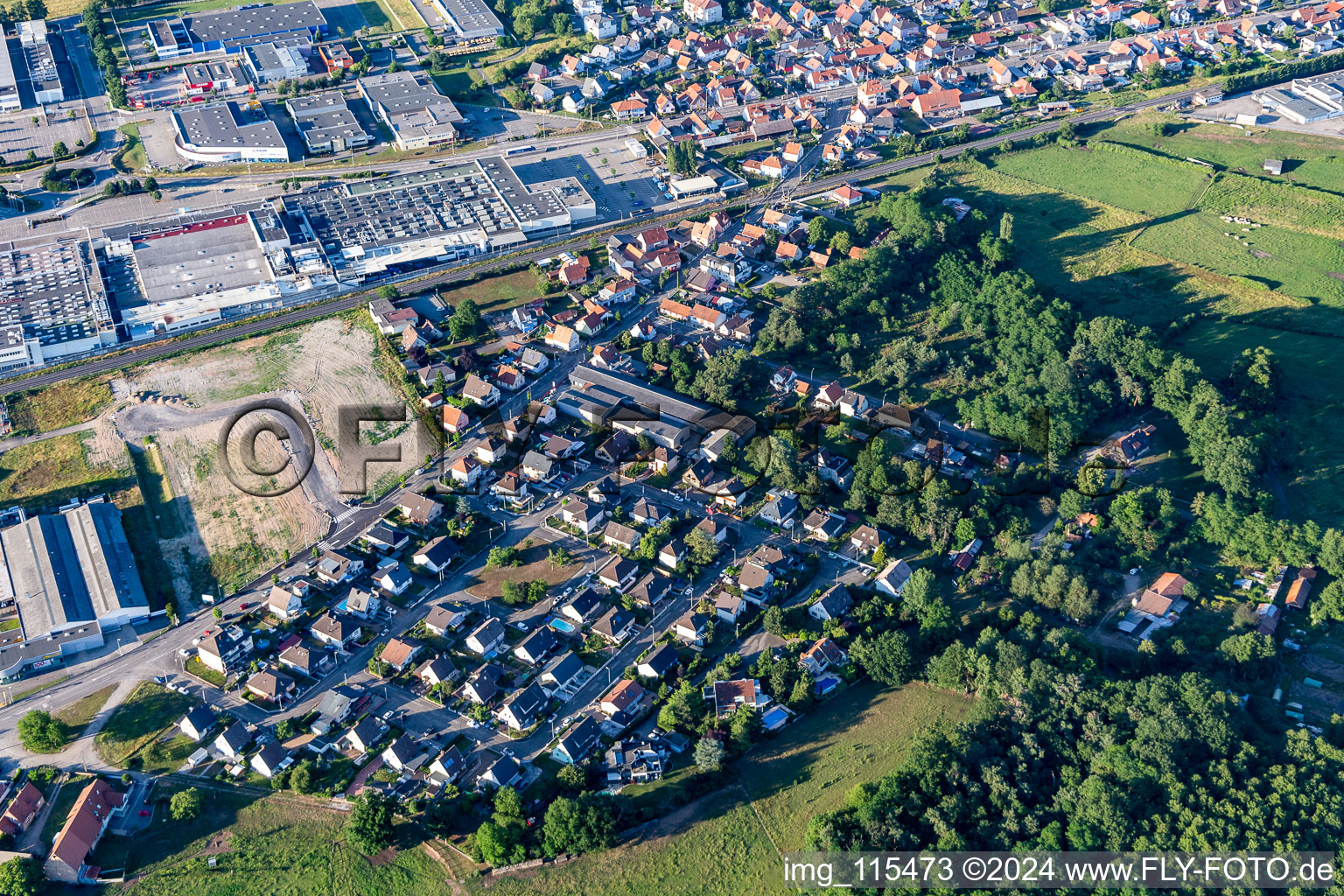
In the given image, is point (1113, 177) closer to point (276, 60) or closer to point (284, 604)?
point (284, 604)

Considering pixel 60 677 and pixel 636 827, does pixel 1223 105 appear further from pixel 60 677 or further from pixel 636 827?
pixel 60 677

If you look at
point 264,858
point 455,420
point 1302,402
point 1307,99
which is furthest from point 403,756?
point 1307,99

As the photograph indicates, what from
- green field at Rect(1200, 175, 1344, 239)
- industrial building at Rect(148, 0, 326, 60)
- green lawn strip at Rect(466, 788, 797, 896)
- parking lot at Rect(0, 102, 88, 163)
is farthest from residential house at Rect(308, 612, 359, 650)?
industrial building at Rect(148, 0, 326, 60)

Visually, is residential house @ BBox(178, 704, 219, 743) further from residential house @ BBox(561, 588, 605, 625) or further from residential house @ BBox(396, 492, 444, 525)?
residential house @ BBox(561, 588, 605, 625)

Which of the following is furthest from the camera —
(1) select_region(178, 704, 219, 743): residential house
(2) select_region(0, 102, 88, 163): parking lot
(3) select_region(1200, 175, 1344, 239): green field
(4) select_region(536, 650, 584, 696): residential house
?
(2) select_region(0, 102, 88, 163): parking lot

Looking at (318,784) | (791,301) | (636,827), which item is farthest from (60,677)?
(791,301)
